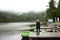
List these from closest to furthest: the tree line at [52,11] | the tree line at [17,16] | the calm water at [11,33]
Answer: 1. the calm water at [11,33]
2. the tree line at [52,11]
3. the tree line at [17,16]

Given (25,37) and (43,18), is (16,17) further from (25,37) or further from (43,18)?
(25,37)

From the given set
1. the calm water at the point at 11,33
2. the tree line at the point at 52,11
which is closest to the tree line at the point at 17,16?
the calm water at the point at 11,33

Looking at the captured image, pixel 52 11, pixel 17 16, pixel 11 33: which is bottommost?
pixel 11 33

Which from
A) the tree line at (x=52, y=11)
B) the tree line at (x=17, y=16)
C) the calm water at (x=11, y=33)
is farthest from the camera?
the tree line at (x=17, y=16)

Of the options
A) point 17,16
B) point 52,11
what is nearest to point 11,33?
point 52,11

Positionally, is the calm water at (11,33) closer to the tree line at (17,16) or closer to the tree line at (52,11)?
the tree line at (17,16)

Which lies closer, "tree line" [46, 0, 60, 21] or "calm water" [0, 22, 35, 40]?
"calm water" [0, 22, 35, 40]

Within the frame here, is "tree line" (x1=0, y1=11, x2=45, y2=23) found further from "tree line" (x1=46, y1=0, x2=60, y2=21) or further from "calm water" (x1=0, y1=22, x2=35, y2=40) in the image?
"tree line" (x1=46, y1=0, x2=60, y2=21)

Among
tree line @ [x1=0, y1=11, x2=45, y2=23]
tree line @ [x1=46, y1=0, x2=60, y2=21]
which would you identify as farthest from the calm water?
tree line @ [x1=46, y1=0, x2=60, y2=21]

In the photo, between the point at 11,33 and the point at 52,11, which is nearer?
the point at 11,33

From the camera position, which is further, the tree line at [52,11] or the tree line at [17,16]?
the tree line at [17,16]

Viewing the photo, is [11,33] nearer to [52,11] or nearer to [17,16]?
[52,11]

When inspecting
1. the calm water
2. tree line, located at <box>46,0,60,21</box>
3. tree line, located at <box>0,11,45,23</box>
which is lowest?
the calm water

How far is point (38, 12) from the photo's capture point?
4447cm
